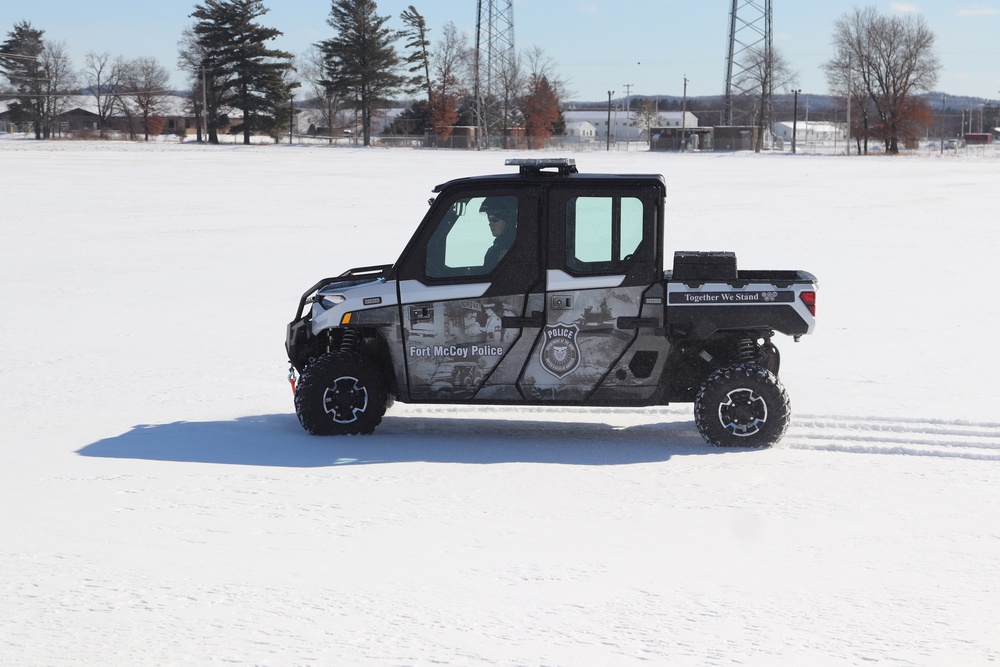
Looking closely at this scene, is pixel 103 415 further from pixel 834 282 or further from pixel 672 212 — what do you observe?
pixel 672 212

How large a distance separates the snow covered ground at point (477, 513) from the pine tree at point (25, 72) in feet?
265

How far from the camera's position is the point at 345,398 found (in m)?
7.22

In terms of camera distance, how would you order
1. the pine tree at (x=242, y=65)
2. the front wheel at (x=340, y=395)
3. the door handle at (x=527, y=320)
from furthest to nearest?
the pine tree at (x=242, y=65) < the front wheel at (x=340, y=395) < the door handle at (x=527, y=320)

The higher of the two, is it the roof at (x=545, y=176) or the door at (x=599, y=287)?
the roof at (x=545, y=176)

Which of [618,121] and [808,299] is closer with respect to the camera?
[808,299]

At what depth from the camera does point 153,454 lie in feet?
22.4

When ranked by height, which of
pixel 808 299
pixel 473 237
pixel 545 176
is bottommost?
pixel 808 299

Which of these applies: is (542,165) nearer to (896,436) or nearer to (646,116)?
(896,436)

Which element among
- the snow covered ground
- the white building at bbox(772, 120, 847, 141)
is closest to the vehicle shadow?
the snow covered ground

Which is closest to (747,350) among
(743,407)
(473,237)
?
(743,407)

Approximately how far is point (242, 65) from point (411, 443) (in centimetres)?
7821

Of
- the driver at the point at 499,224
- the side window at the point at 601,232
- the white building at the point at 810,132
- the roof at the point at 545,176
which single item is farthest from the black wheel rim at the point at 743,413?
the white building at the point at 810,132

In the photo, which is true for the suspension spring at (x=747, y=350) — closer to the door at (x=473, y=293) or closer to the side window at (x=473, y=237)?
the door at (x=473, y=293)

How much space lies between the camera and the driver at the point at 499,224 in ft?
22.9
